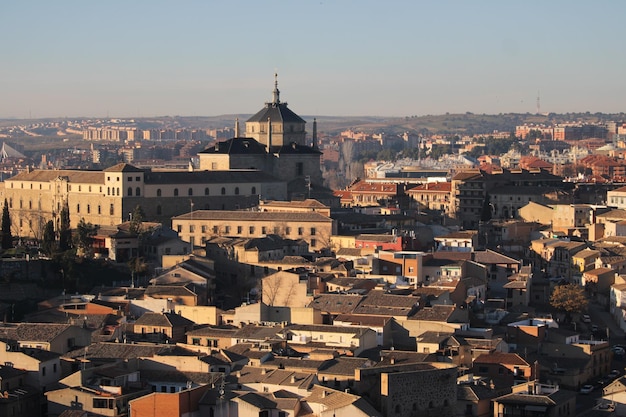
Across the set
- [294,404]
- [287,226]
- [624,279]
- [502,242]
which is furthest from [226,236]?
[294,404]

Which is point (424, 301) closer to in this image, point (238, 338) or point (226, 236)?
point (238, 338)

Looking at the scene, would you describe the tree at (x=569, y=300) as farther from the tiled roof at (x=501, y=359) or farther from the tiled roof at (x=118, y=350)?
the tiled roof at (x=118, y=350)

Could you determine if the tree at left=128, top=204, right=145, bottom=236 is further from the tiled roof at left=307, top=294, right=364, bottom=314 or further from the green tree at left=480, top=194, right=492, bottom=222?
the green tree at left=480, top=194, right=492, bottom=222

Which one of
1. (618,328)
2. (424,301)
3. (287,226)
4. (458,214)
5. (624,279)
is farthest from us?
(458,214)

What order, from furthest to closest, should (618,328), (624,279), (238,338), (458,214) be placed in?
(458,214) → (624,279) → (618,328) → (238,338)

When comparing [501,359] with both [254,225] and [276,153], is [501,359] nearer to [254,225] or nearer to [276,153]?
[254,225]

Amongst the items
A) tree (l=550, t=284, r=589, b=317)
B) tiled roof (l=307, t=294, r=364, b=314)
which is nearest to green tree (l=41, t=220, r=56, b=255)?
tiled roof (l=307, t=294, r=364, b=314)

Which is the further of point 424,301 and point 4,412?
point 424,301

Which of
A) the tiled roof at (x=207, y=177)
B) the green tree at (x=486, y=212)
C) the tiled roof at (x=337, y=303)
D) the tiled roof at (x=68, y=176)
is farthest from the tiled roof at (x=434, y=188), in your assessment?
the tiled roof at (x=337, y=303)
